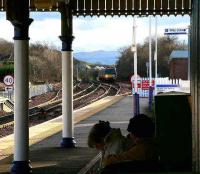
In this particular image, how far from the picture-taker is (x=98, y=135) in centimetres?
551

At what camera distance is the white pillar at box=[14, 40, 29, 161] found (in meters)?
10.3

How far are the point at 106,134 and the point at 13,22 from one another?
5.01 m

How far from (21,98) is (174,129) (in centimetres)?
373

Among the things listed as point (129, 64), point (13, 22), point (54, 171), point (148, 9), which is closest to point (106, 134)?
point (13, 22)

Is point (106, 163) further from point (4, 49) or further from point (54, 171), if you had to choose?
point (4, 49)

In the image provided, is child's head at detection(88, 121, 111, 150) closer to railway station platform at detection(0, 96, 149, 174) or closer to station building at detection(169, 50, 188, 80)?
railway station platform at detection(0, 96, 149, 174)

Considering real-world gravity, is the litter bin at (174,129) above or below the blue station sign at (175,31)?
below

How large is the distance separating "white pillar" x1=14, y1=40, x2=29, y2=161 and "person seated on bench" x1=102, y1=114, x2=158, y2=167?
524 centimetres

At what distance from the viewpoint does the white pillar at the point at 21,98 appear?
1027 centimetres

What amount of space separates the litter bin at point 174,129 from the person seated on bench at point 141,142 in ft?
4.88

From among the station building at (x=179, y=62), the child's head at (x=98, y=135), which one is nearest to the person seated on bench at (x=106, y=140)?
the child's head at (x=98, y=135)

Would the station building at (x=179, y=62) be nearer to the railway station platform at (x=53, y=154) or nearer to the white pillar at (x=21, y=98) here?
the railway station platform at (x=53, y=154)

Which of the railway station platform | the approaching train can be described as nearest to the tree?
the approaching train

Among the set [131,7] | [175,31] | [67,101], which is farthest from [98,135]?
[175,31]
